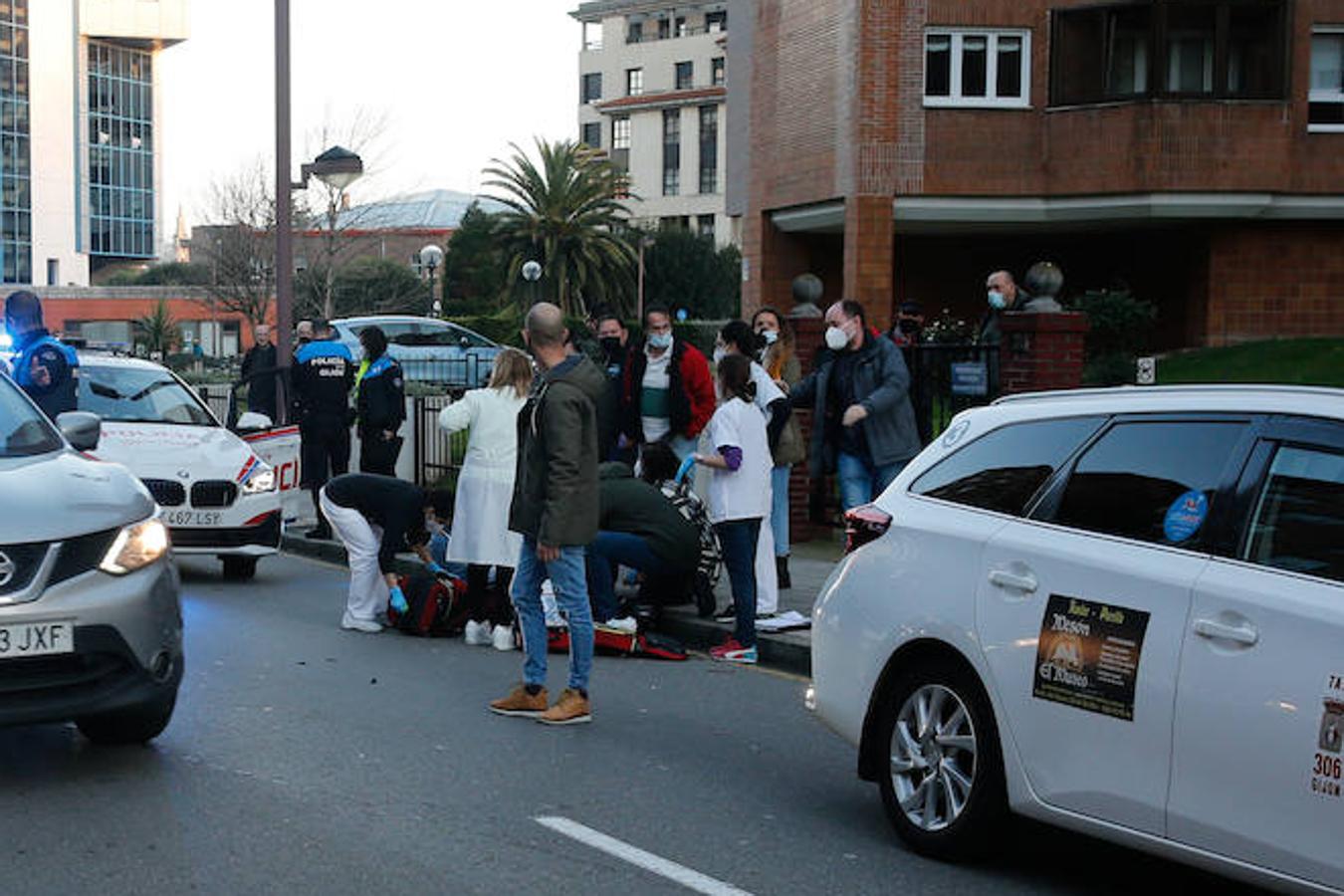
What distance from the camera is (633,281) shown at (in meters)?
66.8

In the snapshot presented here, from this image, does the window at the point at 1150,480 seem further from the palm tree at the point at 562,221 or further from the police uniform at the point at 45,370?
the palm tree at the point at 562,221

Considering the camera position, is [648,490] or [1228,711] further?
A: [648,490]

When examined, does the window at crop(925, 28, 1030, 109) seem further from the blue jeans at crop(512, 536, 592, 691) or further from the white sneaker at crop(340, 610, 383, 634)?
the blue jeans at crop(512, 536, 592, 691)

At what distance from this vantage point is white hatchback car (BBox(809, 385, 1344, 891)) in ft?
15.8

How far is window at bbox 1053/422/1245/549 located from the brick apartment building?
2366 cm

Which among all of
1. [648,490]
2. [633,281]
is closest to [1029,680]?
[648,490]

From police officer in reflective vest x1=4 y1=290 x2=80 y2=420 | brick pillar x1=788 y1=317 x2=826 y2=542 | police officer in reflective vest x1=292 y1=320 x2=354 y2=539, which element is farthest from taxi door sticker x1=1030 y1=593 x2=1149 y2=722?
police officer in reflective vest x1=292 y1=320 x2=354 y2=539

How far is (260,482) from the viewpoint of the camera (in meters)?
13.7

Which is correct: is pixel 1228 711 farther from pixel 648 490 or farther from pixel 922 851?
pixel 648 490

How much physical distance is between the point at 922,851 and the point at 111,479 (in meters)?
3.66

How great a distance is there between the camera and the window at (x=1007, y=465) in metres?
5.96

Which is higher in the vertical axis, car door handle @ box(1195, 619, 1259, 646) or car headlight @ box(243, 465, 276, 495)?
car door handle @ box(1195, 619, 1259, 646)

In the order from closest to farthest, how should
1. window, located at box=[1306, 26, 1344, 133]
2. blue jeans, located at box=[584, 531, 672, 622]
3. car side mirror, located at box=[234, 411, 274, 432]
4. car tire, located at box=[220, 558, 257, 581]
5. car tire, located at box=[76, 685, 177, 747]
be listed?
car tire, located at box=[76, 685, 177, 747] < blue jeans, located at box=[584, 531, 672, 622] < car tire, located at box=[220, 558, 257, 581] < car side mirror, located at box=[234, 411, 274, 432] < window, located at box=[1306, 26, 1344, 133]

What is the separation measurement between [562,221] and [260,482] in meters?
49.7
